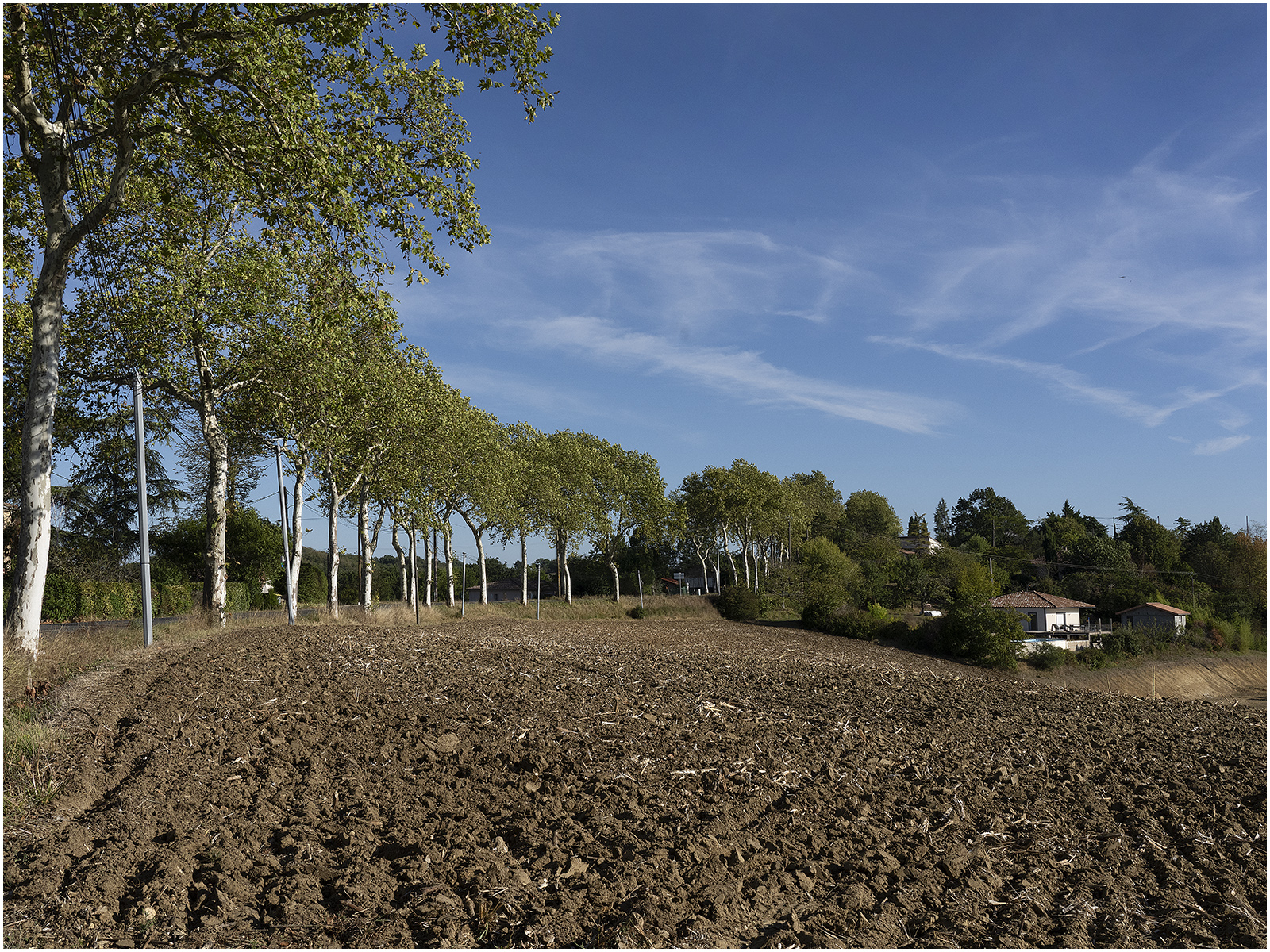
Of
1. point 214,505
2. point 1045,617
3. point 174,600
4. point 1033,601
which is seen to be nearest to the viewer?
point 214,505

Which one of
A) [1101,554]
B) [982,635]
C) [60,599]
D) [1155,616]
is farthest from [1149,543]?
Answer: [60,599]

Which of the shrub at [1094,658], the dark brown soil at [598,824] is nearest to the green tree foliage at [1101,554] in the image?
the shrub at [1094,658]

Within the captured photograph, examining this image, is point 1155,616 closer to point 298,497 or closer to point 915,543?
point 298,497

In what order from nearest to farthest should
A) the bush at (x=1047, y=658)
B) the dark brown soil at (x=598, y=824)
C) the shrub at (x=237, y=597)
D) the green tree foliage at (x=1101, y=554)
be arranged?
the dark brown soil at (x=598, y=824), the bush at (x=1047, y=658), the shrub at (x=237, y=597), the green tree foliage at (x=1101, y=554)

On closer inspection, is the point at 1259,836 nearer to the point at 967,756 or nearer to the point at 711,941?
the point at 967,756

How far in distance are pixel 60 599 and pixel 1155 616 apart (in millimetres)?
58988

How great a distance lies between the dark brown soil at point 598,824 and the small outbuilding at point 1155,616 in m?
44.1

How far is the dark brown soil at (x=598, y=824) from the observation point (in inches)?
153

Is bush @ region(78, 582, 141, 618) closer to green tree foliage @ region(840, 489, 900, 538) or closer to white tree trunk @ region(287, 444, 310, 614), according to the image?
white tree trunk @ region(287, 444, 310, 614)

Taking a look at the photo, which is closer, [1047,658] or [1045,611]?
[1047,658]

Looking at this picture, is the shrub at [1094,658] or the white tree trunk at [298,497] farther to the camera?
the shrub at [1094,658]

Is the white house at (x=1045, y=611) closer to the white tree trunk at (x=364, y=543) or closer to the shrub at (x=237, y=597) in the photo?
the white tree trunk at (x=364, y=543)

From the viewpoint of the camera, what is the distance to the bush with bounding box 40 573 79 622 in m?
28.6

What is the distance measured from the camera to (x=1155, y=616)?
47125 millimetres
